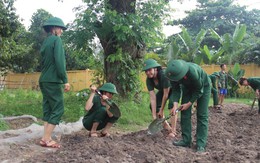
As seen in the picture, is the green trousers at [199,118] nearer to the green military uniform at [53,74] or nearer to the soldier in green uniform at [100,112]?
the soldier in green uniform at [100,112]

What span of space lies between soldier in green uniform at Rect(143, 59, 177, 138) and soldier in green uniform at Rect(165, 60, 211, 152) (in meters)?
0.44

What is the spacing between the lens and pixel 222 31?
27.5m

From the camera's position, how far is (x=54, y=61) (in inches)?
185

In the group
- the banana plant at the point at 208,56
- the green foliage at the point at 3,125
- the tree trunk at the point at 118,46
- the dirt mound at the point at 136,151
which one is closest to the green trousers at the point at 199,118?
the dirt mound at the point at 136,151

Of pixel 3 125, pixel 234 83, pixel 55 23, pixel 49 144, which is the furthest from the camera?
pixel 234 83

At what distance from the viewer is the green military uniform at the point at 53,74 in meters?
4.62

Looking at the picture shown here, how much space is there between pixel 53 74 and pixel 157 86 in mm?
1817

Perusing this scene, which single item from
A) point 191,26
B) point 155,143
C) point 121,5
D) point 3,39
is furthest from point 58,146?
point 191,26

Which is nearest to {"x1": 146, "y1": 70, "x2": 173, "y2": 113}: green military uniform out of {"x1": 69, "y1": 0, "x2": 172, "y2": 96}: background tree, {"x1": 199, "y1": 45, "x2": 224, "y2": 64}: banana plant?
{"x1": 69, "y1": 0, "x2": 172, "y2": 96}: background tree

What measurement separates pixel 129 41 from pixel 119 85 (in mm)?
1194

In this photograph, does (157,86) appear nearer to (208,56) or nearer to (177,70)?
(177,70)

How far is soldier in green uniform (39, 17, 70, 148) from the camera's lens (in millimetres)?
4617

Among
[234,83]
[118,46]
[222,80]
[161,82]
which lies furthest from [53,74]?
[234,83]

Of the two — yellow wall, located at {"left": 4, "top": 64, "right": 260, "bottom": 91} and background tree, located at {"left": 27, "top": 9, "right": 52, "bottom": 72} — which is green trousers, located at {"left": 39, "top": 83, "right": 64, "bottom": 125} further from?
background tree, located at {"left": 27, "top": 9, "right": 52, "bottom": 72}
